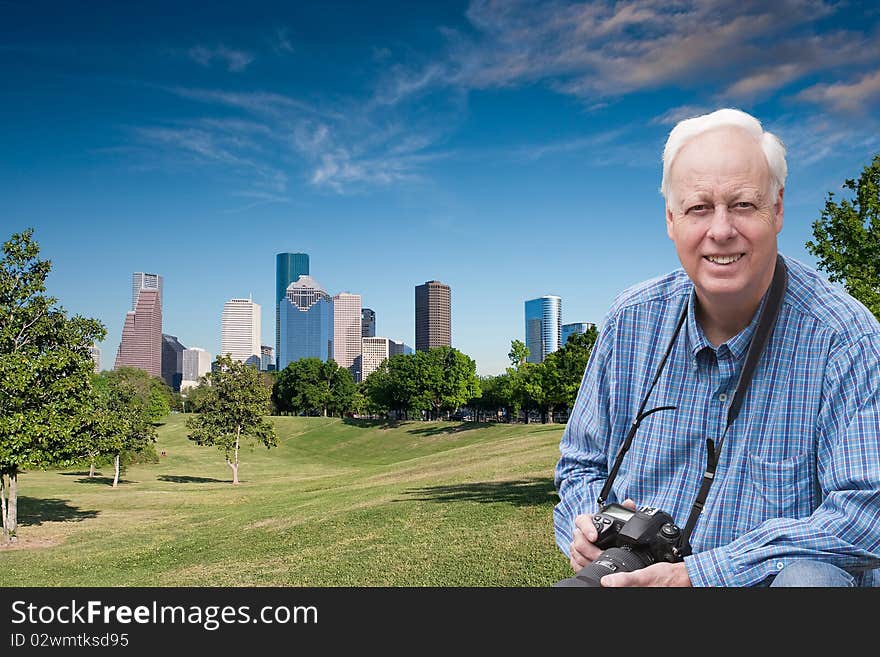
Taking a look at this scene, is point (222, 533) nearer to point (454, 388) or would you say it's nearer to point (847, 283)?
point (847, 283)

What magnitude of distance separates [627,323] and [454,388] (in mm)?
62306

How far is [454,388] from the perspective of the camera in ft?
212

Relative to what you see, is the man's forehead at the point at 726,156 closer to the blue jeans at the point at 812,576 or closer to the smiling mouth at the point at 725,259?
the smiling mouth at the point at 725,259

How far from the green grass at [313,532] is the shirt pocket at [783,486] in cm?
662

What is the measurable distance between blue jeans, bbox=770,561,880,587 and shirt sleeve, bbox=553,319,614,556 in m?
0.66

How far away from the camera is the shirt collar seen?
2.28 meters

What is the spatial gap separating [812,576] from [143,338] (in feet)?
636

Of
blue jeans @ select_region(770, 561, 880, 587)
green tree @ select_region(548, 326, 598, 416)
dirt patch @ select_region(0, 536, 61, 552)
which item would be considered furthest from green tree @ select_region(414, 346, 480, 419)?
blue jeans @ select_region(770, 561, 880, 587)

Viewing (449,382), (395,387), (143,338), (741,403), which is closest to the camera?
(741,403)

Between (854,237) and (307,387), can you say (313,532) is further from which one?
(307,387)

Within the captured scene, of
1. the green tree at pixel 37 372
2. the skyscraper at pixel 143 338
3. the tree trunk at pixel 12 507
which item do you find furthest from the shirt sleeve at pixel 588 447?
the skyscraper at pixel 143 338

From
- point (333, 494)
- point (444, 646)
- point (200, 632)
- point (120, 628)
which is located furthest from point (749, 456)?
point (333, 494)

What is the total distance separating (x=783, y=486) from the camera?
7.09ft

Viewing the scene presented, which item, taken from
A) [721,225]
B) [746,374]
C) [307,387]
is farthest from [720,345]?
[307,387]
